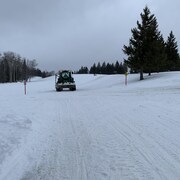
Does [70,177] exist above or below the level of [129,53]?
below

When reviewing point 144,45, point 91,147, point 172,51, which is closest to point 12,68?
point 172,51

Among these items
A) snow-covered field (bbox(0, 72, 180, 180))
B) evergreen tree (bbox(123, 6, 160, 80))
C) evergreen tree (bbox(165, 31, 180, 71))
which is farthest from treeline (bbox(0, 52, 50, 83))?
snow-covered field (bbox(0, 72, 180, 180))

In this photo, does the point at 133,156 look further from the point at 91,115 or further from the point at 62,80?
the point at 62,80

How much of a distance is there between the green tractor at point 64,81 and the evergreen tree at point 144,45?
393 inches

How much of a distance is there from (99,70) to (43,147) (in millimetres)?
145728

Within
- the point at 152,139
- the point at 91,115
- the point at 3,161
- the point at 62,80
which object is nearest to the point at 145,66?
→ the point at 62,80

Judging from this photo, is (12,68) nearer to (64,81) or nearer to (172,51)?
(172,51)

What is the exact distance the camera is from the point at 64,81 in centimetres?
3738

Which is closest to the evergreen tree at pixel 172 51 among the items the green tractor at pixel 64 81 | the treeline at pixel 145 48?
the treeline at pixel 145 48

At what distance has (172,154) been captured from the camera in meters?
7.44

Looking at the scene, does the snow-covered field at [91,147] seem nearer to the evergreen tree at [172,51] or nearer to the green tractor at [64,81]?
the green tractor at [64,81]

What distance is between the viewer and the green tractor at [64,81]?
36281mm

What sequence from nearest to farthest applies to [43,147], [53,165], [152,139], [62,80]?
[53,165], [43,147], [152,139], [62,80]

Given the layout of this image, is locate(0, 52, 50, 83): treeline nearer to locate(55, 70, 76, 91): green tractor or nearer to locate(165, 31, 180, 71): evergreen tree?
locate(165, 31, 180, 71): evergreen tree
